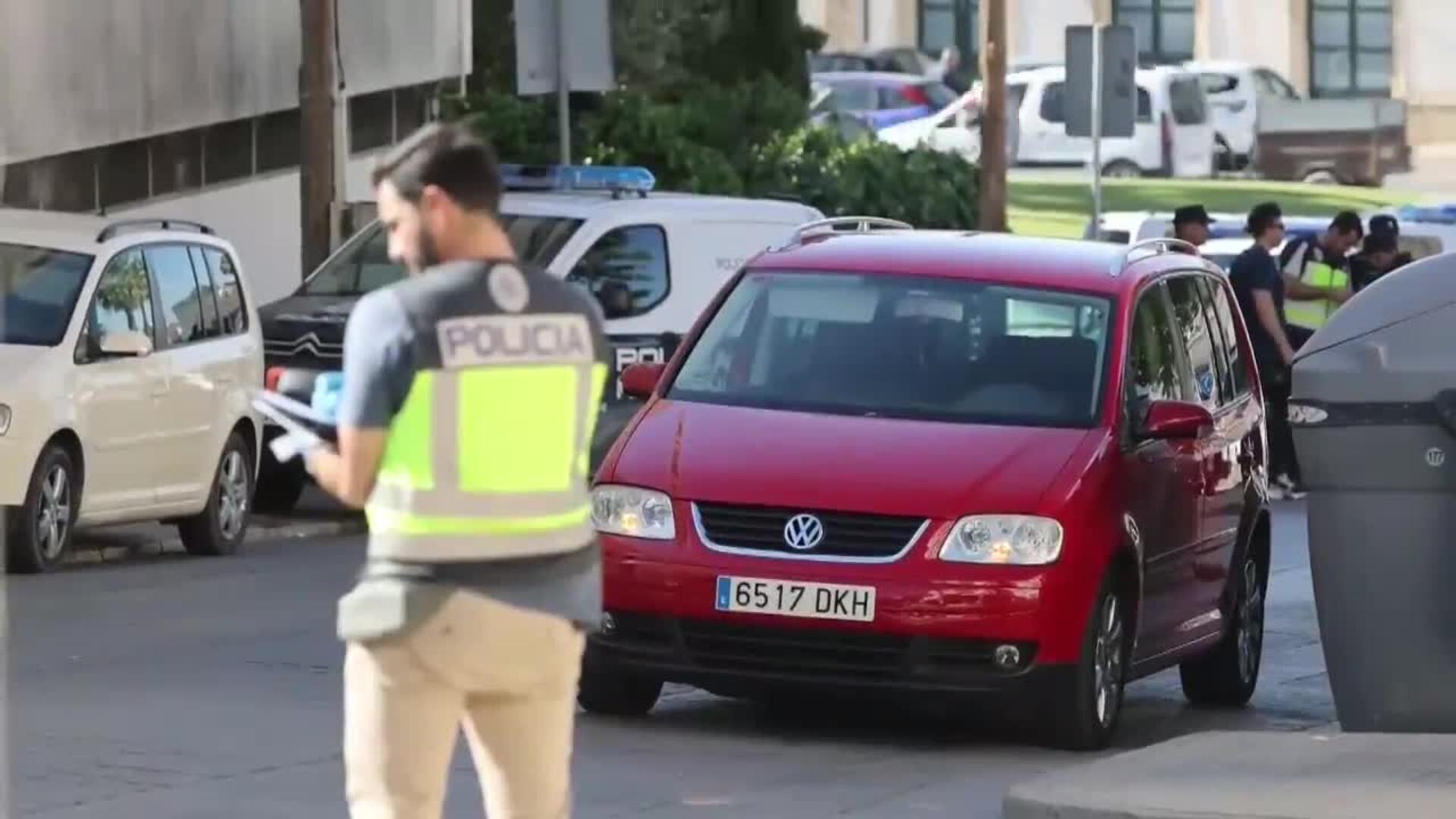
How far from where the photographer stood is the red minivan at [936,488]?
35.8 feet

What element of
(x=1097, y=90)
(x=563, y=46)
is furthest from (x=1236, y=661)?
(x=1097, y=90)

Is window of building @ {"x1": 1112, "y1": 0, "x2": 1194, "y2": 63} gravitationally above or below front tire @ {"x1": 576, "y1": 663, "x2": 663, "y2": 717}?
below

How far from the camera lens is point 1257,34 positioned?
6675 centimetres

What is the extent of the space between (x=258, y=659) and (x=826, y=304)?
257cm

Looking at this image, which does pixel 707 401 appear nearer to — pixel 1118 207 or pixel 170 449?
pixel 170 449

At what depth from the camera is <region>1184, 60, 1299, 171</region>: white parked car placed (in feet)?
179

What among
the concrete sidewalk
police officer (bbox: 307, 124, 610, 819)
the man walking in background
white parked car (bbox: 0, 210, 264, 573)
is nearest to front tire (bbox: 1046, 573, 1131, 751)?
the concrete sidewalk

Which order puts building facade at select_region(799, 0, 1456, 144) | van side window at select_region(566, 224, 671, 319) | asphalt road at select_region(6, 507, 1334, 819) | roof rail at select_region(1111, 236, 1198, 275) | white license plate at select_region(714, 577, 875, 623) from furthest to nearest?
building facade at select_region(799, 0, 1456, 144) < van side window at select_region(566, 224, 671, 319) < roof rail at select_region(1111, 236, 1198, 275) < white license plate at select_region(714, 577, 875, 623) < asphalt road at select_region(6, 507, 1334, 819)

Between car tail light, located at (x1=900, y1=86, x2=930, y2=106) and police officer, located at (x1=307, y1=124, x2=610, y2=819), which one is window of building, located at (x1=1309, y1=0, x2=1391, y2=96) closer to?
car tail light, located at (x1=900, y1=86, x2=930, y2=106)

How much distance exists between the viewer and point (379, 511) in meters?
6.07

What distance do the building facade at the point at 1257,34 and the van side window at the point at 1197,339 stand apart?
169ft

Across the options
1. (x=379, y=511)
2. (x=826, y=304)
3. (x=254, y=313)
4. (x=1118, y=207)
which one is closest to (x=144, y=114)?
(x=254, y=313)

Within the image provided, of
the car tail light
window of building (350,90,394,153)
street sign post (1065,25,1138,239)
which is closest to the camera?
street sign post (1065,25,1138,239)

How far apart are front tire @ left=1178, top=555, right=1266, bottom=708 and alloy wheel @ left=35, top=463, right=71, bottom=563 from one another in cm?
556
